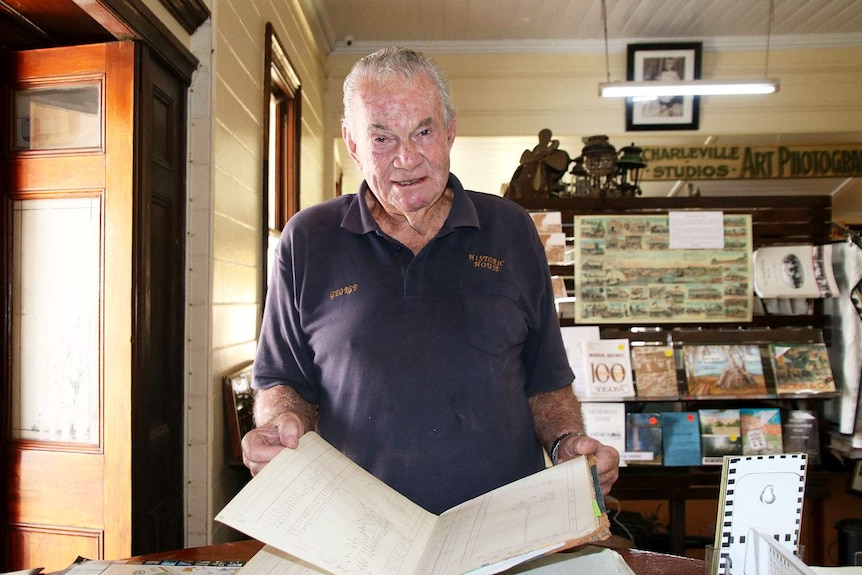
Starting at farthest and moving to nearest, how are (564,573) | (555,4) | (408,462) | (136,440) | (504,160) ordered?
(504,160), (555,4), (136,440), (408,462), (564,573)

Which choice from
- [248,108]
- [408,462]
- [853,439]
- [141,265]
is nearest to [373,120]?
[408,462]

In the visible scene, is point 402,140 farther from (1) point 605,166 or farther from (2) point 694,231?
(1) point 605,166

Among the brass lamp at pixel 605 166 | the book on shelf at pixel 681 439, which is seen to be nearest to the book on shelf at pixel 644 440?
the book on shelf at pixel 681 439

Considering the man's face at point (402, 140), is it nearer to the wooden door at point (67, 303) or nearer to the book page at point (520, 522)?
the book page at point (520, 522)

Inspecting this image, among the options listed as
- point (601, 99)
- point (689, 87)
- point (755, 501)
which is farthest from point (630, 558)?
point (601, 99)

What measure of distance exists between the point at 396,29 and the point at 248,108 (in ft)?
10.2

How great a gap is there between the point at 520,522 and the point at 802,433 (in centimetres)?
255

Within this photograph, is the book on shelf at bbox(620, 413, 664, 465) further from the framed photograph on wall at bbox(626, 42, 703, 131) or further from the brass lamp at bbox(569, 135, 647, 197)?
the framed photograph on wall at bbox(626, 42, 703, 131)

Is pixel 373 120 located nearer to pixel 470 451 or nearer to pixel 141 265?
pixel 470 451

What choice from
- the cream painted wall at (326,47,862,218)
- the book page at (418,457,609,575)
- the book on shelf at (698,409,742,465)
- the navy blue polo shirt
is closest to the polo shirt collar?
the navy blue polo shirt

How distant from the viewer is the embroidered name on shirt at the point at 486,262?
4.44ft

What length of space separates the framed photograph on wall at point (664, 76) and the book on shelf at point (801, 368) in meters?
3.37

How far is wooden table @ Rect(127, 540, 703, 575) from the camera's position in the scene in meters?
1.13

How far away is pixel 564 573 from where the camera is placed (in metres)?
0.98
